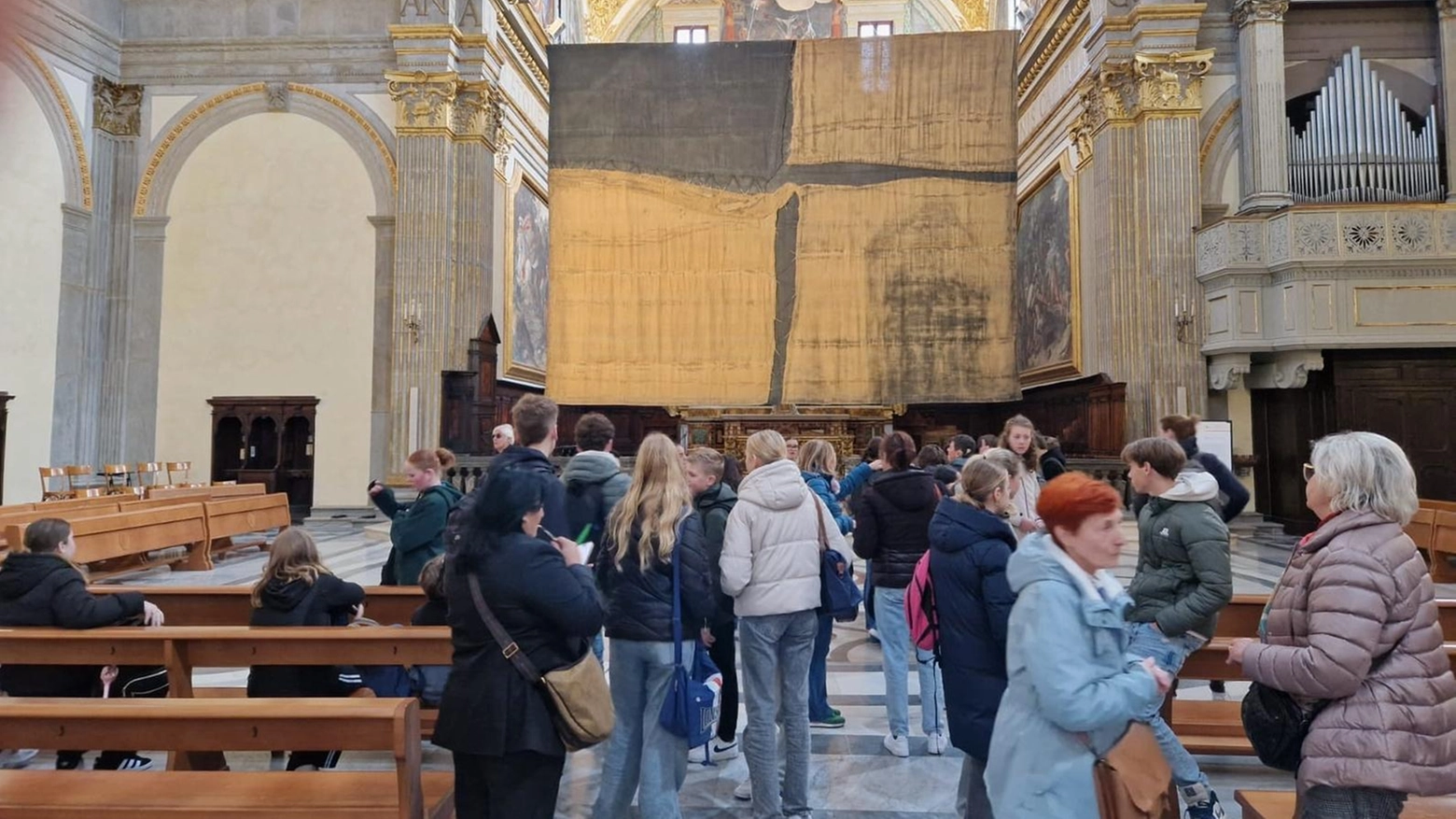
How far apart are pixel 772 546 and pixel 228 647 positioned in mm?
2365

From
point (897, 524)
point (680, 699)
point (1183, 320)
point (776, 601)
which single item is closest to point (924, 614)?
point (776, 601)

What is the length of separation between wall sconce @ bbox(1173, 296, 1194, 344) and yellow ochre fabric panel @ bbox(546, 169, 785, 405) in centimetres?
707

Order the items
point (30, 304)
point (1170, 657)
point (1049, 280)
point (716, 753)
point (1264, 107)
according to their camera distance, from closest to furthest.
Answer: point (1170, 657) → point (716, 753) → point (1264, 107) → point (30, 304) → point (1049, 280)

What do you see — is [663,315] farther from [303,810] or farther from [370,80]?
[303,810]

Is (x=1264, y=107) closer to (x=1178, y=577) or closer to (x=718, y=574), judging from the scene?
(x=1178, y=577)

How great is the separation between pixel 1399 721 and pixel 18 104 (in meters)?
2.86

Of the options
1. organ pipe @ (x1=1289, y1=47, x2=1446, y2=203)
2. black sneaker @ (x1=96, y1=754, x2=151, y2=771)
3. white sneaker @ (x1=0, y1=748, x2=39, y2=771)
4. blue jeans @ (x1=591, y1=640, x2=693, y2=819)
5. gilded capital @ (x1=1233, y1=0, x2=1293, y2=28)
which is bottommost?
white sneaker @ (x1=0, y1=748, x2=39, y2=771)

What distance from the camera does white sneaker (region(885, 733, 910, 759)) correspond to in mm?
4203

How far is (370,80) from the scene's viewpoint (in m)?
15.0

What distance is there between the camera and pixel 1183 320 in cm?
1297

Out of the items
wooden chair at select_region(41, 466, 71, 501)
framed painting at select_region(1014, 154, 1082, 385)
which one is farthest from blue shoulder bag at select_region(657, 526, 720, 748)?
framed painting at select_region(1014, 154, 1082, 385)

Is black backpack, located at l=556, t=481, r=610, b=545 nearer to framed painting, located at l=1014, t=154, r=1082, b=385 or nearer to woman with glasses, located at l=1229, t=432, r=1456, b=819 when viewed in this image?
woman with glasses, located at l=1229, t=432, r=1456, b=819

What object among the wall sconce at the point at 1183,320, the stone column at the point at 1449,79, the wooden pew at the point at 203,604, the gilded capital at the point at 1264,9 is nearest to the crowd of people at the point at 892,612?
the wooden pew at the point at 203,604

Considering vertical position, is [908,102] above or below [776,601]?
above
